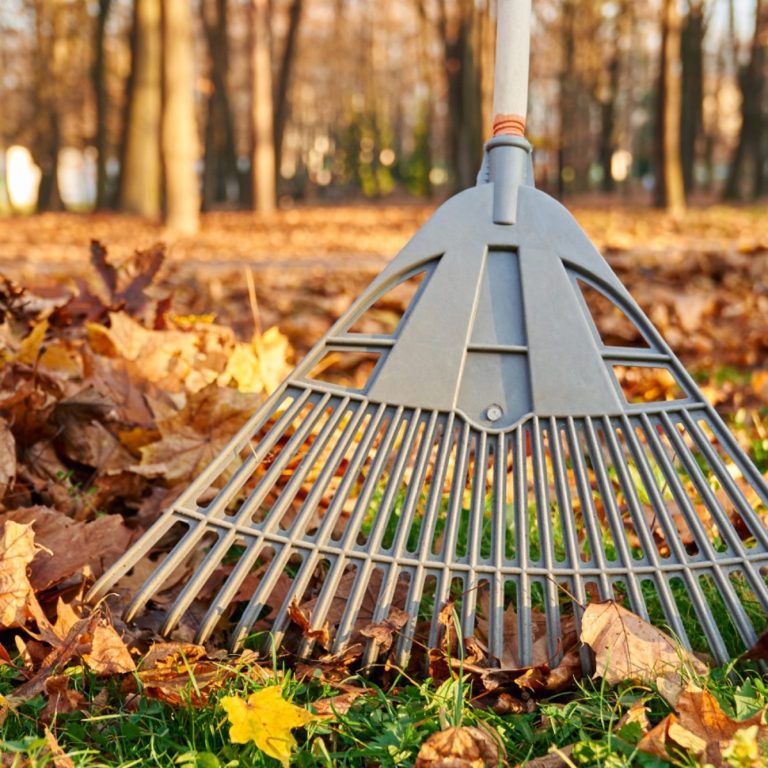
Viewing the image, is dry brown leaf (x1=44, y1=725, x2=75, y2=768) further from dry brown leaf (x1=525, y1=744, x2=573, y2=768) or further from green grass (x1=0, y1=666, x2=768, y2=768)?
dry brown leaf (x1=525, y1=744, x2=573, y2=768)

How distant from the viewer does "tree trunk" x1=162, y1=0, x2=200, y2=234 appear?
8.74 metres

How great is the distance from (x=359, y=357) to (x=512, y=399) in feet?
5.53

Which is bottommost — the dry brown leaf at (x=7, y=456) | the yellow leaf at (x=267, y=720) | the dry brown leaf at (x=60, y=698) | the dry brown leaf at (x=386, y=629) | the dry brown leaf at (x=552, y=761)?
the dry brown leaf at (x=552, y=761)

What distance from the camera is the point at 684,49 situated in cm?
1670

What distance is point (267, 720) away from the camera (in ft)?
3.76

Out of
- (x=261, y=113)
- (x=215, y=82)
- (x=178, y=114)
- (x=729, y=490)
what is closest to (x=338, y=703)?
(x=729, y=490)

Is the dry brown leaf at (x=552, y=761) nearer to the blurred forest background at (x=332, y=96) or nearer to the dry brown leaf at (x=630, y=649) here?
the dry brown leaf at (x=630, y=649)

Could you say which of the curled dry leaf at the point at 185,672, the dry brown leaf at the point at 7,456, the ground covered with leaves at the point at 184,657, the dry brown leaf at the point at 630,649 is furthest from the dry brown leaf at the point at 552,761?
the dry brown leaf at the point at 7,456

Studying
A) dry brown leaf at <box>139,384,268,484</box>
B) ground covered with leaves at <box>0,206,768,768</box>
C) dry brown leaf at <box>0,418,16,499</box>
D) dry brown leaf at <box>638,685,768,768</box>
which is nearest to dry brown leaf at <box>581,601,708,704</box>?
ground covered with leaves at <box>0,206,768,768</box>

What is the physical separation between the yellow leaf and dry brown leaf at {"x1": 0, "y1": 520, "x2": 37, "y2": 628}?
0.41 meters

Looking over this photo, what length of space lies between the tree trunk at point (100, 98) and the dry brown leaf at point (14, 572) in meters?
17.9

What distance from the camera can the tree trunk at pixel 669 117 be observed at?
10797mm

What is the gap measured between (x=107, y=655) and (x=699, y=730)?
81 cm

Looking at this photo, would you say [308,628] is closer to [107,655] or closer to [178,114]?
[107,655]
